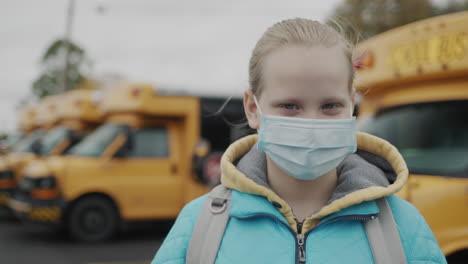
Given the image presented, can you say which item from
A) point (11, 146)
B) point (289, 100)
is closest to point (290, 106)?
point (289, 100)

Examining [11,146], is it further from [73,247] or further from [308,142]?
[308,142]

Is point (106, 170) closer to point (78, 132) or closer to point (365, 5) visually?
point (78, 132)

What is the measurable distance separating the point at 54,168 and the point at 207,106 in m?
2.87

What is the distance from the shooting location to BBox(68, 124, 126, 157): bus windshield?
9.05m

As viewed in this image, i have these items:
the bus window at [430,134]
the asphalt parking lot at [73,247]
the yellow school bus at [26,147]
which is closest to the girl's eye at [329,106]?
the bus window at [430,134]

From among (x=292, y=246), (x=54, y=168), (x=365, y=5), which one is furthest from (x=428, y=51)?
(x=365, y=5)

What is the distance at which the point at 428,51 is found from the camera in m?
4.12

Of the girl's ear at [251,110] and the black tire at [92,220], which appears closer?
the girl's ear at [251,110]

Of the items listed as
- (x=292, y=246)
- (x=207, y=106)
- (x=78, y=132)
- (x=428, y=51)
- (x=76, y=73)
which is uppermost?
(x=428, y=51)

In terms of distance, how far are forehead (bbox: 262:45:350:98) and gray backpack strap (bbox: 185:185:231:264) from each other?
418 mm

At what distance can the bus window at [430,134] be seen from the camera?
3973 mm

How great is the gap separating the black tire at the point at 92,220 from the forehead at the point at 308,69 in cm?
763

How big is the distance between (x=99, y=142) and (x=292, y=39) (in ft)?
25.9

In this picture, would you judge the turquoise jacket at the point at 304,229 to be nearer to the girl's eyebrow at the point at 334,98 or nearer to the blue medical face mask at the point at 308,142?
the blue medical face mask at the point at 308,142
